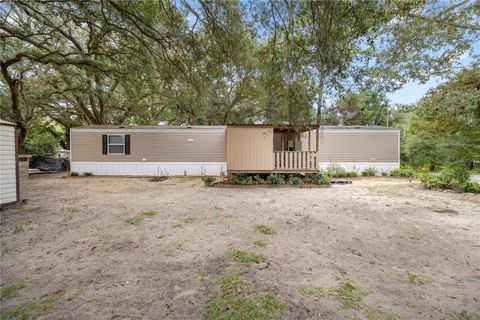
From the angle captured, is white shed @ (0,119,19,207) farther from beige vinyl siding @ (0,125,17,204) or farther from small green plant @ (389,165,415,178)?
small green plant @ (389,165,415,178)

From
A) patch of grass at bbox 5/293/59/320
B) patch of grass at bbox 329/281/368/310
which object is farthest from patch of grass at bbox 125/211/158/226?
patch of grass at bbox 329/281/368/310

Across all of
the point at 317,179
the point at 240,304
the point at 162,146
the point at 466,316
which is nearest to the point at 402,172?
the point at 317,179

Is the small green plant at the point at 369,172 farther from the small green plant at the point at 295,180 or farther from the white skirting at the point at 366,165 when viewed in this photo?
the small green plant at the point at 295,180

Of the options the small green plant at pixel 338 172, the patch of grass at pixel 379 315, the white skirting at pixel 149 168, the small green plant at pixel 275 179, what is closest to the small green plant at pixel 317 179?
the small green plant at pixel 275 179

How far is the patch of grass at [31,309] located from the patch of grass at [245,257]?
1.80 m

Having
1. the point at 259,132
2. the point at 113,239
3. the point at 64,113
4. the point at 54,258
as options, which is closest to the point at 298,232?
the point at 113,239

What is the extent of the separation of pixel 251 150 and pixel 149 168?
5689mm

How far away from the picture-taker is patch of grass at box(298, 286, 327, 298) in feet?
6.81

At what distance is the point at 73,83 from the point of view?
9883mm

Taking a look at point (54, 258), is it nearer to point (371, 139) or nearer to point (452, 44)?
point (452, 44)

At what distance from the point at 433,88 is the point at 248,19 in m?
4.64

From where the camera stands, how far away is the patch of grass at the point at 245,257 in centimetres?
273

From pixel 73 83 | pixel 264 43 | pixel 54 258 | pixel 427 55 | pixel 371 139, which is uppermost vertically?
pixel 73 83

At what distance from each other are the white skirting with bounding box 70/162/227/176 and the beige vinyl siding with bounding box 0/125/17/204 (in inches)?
235
